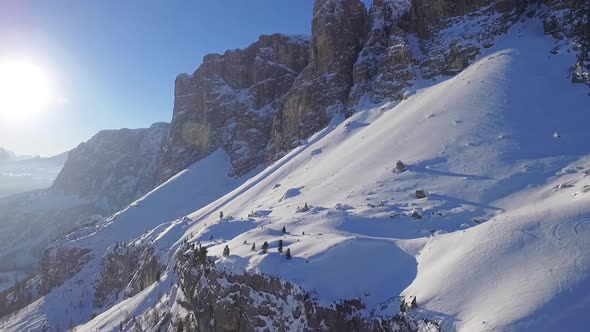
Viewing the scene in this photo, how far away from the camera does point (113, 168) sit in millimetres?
185375

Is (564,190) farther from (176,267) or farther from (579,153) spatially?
(176,267)

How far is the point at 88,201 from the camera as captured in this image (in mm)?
177375

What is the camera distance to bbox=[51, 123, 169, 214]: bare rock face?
574ft

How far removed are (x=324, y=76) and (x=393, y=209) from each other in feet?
188

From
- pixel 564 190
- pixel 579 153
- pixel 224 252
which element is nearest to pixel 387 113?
pixel 579 153

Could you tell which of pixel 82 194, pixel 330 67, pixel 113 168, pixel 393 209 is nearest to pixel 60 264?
pixel 330 67

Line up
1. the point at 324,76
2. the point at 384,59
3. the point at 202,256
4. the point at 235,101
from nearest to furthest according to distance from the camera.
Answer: the point at 202,256
the point at 384,59
the point at 324,76
the point at 235,101

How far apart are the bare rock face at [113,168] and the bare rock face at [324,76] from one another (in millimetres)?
98651

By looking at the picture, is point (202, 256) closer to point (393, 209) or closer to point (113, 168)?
point (393, 209)

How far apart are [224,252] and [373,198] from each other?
46.0ft

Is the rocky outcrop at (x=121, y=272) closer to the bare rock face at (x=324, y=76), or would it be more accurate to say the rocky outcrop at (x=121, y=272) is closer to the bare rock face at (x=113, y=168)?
the bare rock face at (x=324, y=76)

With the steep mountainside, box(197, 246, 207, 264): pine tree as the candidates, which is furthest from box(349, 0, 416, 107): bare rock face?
the steep mountainside

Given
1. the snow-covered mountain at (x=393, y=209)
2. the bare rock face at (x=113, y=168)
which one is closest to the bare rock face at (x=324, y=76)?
the snow-covered mountain at (x=393, y=209)

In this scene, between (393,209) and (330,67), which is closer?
(393,209)
